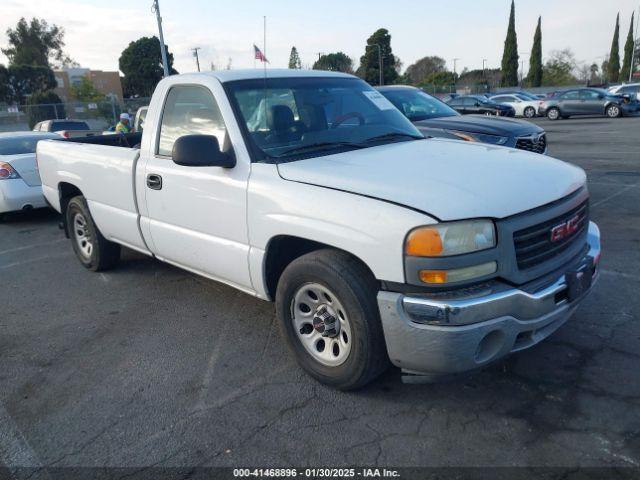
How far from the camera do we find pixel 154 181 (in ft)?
13.8

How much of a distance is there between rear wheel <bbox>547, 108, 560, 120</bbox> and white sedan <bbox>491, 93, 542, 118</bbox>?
4.33 ft

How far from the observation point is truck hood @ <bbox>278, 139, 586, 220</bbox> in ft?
8.84

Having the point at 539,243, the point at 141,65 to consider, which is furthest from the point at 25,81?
the point at 539,243

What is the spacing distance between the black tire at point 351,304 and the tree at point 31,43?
75.3 meters

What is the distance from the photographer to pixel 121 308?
15.6 ft

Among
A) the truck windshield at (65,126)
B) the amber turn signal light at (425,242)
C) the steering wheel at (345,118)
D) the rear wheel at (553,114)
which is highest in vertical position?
the truck windshield at (65,126)

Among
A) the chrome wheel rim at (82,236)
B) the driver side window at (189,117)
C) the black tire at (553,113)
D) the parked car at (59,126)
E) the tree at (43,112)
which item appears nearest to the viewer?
the driver side window at (189,117)

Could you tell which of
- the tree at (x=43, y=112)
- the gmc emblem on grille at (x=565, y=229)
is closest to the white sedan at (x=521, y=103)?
the tree at (x=43, y=112)

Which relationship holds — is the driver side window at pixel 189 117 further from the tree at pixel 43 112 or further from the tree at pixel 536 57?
the tree at pixel 536 57

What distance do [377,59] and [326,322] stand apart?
6387 cm

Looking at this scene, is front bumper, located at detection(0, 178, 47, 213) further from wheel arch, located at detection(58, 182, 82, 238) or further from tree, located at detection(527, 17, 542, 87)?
tree, located at detection(527, 17, 542, 87)

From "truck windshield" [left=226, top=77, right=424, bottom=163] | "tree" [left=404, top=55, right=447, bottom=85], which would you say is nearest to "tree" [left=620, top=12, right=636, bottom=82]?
"tree" [left=404, top=55, right=447, bottom=85]

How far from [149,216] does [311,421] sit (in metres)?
2.34

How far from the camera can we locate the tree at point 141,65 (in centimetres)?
6656
